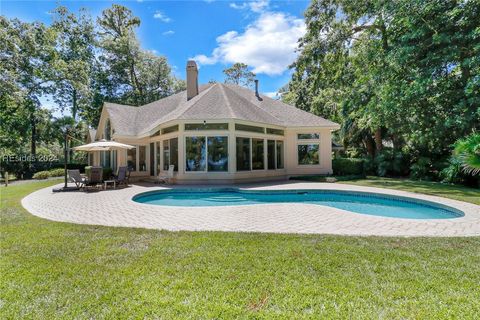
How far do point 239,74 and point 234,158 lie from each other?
33.5 m

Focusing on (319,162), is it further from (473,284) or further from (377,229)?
(473,284)

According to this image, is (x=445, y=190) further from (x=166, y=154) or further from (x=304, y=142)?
(x=166, y=154)

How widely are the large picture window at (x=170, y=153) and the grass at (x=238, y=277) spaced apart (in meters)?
10.9

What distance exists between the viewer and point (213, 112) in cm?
1557

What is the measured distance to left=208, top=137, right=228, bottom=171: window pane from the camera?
15211 millimetres

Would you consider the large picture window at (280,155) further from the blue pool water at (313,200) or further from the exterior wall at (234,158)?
the blue pool water at (313,200)

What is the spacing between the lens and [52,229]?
18.9 feet

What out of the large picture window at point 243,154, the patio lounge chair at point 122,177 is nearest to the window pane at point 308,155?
the large picture window at point 243,154

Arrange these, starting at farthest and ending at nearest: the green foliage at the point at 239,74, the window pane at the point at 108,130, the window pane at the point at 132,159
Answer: the green foliage at the point at 239,74
the window pane at the point at 108,130
the window pane at the point at 132,159

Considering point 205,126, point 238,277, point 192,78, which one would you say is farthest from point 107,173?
point 238,277

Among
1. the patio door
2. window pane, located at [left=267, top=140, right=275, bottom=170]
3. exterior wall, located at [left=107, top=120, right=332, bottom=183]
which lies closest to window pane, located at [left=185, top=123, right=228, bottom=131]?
exterior wall, located at [left=107, top=120, right=332, bottom=183]

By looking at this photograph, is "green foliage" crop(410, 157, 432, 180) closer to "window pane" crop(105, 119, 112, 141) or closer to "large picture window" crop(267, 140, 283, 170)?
"large picture window" crop(267, 140, 283, 170)

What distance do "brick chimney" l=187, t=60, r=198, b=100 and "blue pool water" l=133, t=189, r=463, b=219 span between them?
10643 millimetres

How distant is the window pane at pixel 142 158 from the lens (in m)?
19.6
